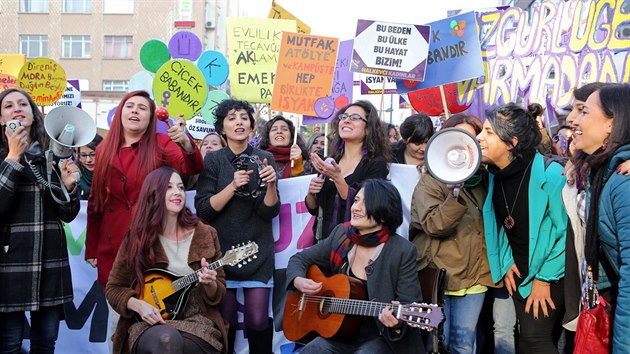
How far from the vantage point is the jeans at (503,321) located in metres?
4.03

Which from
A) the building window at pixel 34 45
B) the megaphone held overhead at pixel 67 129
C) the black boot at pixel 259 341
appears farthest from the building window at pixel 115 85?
the black boot at pixel 259 341

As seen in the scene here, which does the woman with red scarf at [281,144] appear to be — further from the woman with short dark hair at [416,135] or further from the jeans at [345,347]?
the jeans at [345,347]

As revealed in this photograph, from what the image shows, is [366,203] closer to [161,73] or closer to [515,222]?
[515,222]

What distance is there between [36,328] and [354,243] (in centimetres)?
219

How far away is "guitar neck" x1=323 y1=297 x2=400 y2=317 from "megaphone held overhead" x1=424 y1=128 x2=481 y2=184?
0.82 meters

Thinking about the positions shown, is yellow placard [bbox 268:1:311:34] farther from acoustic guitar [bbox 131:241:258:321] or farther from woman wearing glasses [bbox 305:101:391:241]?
acoustic guitar [bbox 131:241:258:321]

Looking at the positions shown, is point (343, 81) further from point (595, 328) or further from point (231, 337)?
point (595, 328)

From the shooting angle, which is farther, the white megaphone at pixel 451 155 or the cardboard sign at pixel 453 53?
the cardboard sign at pixel 453 53

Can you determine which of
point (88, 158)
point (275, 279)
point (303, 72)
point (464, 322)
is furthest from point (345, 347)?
point (88, 158)

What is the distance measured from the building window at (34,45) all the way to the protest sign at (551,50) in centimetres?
3517

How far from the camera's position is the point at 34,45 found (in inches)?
1478

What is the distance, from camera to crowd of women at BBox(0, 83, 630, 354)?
3799mm

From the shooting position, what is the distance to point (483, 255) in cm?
413

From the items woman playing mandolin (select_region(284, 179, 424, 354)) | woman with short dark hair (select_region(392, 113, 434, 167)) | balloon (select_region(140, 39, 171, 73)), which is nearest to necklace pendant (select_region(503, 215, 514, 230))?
woman playing mandolin (select_region(284, 179, 424, 354))
